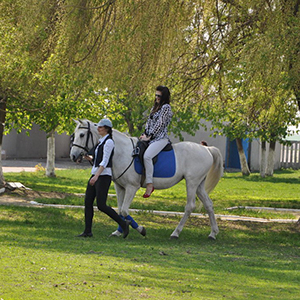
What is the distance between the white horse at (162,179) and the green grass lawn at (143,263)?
0.60 meters

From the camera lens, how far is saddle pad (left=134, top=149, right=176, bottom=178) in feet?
35.4

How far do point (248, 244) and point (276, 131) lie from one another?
2018cm

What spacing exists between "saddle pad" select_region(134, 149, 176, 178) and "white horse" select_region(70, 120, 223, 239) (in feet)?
0.25

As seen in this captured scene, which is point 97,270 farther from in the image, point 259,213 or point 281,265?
point 259,213

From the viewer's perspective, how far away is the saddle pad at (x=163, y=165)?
35.4 ft

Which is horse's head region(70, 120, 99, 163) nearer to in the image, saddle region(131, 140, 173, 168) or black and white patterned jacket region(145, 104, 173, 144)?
saddle region(131, 140, 173, 168)

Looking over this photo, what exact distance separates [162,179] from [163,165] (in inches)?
9.9

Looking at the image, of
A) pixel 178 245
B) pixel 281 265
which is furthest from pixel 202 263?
pixel 178 245

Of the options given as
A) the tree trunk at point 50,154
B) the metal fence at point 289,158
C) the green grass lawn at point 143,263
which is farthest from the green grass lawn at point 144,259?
the metal fence at point 289,158

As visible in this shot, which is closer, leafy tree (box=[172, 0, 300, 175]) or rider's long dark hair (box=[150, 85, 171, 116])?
rider's long dark hair (box=[150, 85, 171, 116])

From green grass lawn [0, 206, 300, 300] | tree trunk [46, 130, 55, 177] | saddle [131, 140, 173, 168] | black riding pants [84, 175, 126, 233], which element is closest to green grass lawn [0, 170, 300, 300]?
green grass lawn [0, 206, 300, 300]

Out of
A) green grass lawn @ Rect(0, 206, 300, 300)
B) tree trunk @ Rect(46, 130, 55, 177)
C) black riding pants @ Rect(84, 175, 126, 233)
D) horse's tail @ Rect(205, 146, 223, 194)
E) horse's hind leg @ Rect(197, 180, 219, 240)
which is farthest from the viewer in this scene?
tree trunk @ Rect(46, 130, 55, 177)

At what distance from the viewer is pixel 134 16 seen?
12.7 m

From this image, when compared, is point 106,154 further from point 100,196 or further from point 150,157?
point 150,157
